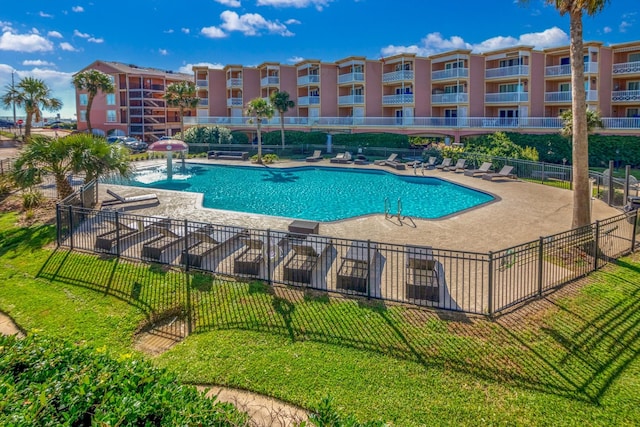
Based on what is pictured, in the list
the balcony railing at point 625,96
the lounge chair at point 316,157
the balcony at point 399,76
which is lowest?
the lounge chair at point 316,157

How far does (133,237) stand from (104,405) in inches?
407

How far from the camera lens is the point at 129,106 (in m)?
67.8

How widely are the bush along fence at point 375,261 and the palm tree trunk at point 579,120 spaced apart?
43.5 inches

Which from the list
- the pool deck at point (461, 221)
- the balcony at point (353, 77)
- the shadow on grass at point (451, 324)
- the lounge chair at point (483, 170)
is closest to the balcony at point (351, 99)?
the balcony at point (353, 77)

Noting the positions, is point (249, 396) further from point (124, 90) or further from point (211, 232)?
point (124, 90)

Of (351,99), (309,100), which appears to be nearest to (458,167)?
(351,99)

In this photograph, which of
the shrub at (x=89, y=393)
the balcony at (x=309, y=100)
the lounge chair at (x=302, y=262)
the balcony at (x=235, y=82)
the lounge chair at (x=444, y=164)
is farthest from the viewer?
the balcony at (x=235, y=82)

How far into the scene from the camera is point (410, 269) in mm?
11023

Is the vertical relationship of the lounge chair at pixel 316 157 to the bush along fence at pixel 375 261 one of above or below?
above

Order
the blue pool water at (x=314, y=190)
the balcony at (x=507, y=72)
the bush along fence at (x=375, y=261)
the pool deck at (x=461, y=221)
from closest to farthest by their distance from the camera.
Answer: the bush along fence at (x=375, y=261)
the pool deck at (x=461, y=221)
the blue pool water at (x=314, y=190)
the balcony at (x=507, y=72)

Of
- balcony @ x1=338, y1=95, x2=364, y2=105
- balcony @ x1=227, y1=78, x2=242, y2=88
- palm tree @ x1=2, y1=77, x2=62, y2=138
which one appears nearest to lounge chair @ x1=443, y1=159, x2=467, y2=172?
balcony @ x1=338, y1=95, x2=364, y2=105

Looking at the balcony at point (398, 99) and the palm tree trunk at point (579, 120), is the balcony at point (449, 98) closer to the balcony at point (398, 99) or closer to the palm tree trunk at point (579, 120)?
the balcony at point (398, 99)

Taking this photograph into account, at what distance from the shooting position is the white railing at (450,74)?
4031 cm

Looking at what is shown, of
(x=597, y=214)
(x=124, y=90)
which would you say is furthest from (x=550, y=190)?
(x=124, y=90)
